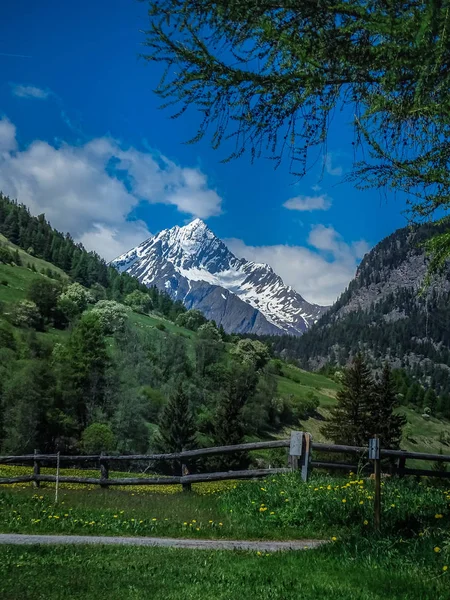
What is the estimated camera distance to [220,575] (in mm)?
6953

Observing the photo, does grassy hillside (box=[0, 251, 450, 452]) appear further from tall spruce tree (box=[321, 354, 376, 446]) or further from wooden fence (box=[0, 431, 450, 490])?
wooden fence (box=[0, 431, 450, 490])

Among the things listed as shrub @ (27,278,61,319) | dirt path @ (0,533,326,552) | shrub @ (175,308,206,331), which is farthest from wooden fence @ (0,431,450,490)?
shrub @ (175,308,206,331)

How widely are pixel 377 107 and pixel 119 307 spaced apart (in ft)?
422

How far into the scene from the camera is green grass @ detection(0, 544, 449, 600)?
6.04 metres

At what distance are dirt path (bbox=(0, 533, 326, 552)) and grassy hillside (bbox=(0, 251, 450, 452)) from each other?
4134 inches

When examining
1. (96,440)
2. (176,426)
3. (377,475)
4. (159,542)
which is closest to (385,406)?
(176,426)

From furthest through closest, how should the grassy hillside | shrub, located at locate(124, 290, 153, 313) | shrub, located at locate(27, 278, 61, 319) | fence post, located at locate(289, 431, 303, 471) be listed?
shrub, located at locate(124, 290, 153, 313), the grassy hillside, shrub, located at locate(27, 278, 61, 319), fence post, located at locate(289, 431, 303, 471)

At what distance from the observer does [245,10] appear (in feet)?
17.0

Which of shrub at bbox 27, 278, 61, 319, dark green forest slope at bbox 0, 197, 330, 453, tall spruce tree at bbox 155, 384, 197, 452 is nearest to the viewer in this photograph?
tall spruce tree at bbox 155, 384, 197, 452

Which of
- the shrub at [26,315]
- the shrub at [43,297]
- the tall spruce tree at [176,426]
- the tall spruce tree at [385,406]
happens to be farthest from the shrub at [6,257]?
the tall spruce tree at [385,406]

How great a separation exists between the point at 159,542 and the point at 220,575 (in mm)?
3506

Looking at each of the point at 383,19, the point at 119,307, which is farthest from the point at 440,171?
the point at 119,307

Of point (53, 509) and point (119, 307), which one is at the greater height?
point (119, 307)

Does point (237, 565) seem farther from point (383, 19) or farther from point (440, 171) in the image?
point (383, 19)
